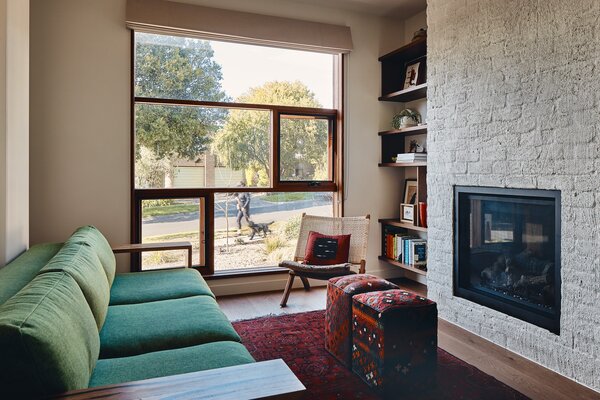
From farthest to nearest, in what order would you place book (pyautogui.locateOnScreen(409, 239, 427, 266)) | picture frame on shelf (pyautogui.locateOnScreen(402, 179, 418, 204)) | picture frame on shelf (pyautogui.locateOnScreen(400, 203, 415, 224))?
1. picture frame on shelf (pyautogui.locateOnScreen(402, 179, 418, 204))
2. picture frame on shelf (pyautogui.locateOnScreen(400, 203, 415, 224))
3. book (pyautogui.locateOnScreen(409, 239, 427, 266))

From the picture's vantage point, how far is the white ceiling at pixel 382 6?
4004 mm

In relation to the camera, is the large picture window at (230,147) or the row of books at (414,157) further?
the row of books at (414,157)

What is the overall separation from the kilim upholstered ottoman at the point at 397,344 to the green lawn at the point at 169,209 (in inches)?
81.6

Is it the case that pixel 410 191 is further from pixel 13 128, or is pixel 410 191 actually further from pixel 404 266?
pixel 13 128

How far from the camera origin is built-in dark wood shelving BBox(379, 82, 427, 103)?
12.5 ft

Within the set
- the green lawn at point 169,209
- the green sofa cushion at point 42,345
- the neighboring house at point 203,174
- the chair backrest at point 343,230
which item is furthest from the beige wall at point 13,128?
the chair backrest at point 343,230

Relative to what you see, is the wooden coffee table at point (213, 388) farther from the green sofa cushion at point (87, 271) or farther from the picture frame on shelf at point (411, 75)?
the picture frame on shelf at point (411, 75)

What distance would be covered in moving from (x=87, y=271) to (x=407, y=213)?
3087mm

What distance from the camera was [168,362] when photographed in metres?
1.57

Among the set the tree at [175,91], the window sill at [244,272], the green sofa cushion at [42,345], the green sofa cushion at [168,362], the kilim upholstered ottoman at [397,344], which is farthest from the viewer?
the window sill at [244,272]

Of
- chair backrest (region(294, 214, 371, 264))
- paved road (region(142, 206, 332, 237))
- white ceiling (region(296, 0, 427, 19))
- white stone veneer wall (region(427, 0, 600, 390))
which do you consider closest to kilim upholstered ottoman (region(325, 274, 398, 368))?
white stone veneer wall (region(427, 0, 600, 390))

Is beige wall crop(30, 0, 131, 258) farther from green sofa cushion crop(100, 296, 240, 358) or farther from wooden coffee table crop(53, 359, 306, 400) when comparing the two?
wooden coffee table crop(53, 359, 306, 400)

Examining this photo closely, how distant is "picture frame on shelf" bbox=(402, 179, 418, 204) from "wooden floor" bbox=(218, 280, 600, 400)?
4.35 ft

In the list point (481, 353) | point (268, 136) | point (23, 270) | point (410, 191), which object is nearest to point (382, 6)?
point (268, 136)
